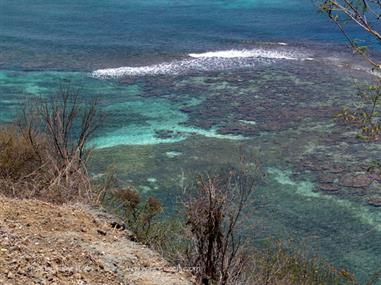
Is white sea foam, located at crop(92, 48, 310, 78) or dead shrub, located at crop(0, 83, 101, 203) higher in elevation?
dead shrub, located at crop(0, 83, 101, 203)

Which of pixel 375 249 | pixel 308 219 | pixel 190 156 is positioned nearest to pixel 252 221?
pixel 308 219

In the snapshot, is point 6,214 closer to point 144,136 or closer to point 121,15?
point 144,136

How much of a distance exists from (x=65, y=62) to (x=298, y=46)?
2003 cm

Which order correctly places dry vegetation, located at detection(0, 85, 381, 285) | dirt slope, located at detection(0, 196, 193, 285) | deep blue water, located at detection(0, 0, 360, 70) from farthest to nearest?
deep blue water, located at detection(0, 0, 360, 70), dry vegetation, located at detection(0, 85, 381, 285), dirt slope, located at detection(0, 196, 193, 285)

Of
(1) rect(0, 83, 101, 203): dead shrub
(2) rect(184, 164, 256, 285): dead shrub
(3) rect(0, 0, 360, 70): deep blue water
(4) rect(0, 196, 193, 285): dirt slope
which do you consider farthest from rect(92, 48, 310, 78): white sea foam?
(4) rect(0, 196, 193, 285): dirt slope

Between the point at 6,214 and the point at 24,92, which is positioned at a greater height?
the point at 6,214

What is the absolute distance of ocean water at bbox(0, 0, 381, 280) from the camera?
97.5ft

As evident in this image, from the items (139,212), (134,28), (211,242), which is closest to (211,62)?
(134,28)

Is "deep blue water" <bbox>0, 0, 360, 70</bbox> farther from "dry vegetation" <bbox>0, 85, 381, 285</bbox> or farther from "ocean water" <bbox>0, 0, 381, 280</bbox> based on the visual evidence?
"dry vegetation" <bbox>0, 85, 381, 285</bbox>

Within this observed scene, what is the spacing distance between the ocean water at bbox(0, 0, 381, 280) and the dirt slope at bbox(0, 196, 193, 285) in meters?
6.82

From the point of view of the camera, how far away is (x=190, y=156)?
113 feet

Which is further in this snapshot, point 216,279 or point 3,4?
point 3,4

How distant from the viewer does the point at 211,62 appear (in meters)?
51.8

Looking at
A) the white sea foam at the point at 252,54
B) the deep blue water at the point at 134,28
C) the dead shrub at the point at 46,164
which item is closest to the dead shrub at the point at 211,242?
the dead shrub at the point at 46,164
